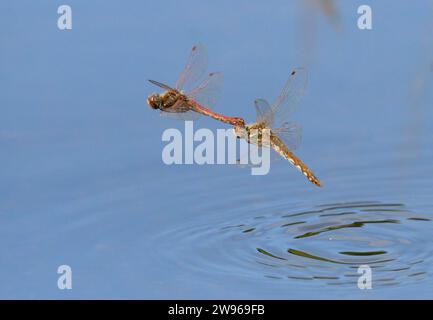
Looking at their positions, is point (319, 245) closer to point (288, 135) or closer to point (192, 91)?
point (288, 135)

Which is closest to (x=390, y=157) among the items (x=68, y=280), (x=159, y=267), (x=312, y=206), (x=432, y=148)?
(x=432, y=148)

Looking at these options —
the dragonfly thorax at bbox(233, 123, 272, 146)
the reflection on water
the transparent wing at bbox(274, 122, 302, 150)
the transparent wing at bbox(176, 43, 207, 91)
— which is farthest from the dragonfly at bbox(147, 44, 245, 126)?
the reflection on water

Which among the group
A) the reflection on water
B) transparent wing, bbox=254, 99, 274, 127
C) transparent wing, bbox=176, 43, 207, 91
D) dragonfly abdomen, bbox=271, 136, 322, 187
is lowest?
the reflection on water

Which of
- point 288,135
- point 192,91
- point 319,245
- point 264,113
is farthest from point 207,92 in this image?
point 319,245

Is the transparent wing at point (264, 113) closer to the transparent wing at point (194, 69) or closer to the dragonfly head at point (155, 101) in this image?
the transparent wing at point (194, 69)

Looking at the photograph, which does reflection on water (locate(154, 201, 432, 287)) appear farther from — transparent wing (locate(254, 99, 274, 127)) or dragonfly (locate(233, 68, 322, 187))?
transparent wing (locate(254, 99, 274, 127))

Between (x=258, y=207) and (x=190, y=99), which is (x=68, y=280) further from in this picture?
(x=258, y=207)
